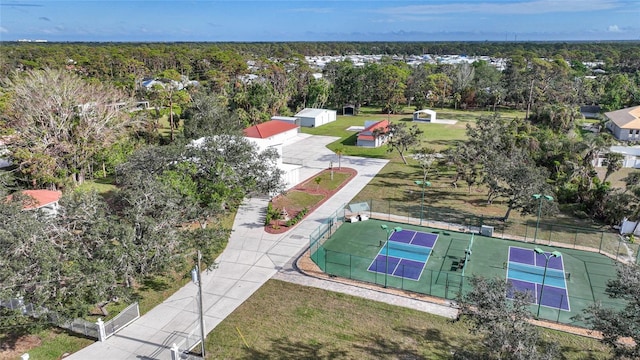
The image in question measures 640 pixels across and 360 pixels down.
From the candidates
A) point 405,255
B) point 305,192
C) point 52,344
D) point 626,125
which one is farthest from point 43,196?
point 626,125

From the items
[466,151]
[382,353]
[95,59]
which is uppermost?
[95,59]

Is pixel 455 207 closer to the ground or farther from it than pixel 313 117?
closer to the ground

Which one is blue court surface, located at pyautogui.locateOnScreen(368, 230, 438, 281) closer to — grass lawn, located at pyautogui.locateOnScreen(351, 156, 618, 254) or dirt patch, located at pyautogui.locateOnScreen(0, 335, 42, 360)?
grass lawn, located at pyautogui.locateOnScreen(351, 156, 618, 254)

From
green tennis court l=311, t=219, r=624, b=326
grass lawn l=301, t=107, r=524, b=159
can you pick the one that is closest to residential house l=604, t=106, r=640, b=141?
grass lawn l=301, t=107, r=524, b=159

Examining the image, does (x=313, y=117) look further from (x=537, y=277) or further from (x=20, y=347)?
(x=20, y=347)

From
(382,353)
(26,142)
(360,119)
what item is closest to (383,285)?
(382,353)

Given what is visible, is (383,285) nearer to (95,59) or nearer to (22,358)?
(22,358)
